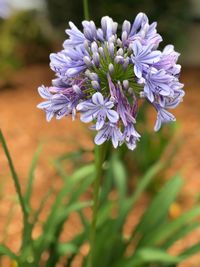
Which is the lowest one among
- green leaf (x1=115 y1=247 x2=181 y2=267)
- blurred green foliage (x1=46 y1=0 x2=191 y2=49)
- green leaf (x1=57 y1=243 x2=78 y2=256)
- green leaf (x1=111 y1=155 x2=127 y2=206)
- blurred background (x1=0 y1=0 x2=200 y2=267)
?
green leaf (x1=57 y1=243 x2=78 y2=256)

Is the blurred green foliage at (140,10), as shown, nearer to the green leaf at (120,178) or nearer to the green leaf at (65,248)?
the green leaf at (120,178)

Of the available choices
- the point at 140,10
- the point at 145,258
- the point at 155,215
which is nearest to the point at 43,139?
the point at 155,215

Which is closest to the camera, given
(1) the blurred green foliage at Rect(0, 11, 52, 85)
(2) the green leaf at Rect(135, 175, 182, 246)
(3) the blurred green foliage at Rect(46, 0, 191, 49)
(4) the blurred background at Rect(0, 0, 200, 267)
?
(2) the green leaf at Rect(135, 175, 182, 246)

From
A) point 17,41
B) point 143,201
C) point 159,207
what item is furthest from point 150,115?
point 159,207

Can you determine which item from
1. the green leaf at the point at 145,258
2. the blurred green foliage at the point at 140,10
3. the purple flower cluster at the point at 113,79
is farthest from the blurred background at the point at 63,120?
the purple flower cluster at the point at 113,79

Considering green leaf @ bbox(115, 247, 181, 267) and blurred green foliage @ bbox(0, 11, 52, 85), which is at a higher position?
blurred green foliage @ bbox(0, 11, 52, 85)

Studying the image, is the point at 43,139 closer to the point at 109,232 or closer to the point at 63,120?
the point at 63,120

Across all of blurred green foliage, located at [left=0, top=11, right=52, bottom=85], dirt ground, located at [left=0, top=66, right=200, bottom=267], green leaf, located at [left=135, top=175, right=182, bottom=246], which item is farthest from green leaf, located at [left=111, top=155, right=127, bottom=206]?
blurred green foliage, located at [left=0, top=11, right=52, bottom=85]

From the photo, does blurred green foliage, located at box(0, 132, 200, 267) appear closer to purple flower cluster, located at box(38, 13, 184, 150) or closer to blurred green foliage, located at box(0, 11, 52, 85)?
purple flower cluster, located at box(38, 13, 184, 150)

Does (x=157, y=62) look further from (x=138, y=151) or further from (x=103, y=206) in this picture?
(x=138, y=151)
